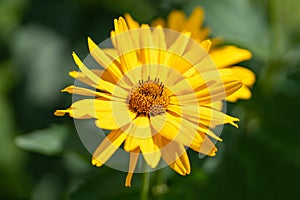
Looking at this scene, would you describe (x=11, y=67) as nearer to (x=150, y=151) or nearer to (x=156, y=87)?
(x=156, y=87)

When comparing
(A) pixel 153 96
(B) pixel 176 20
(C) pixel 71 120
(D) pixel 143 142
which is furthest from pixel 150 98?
(C) pixel 71 120

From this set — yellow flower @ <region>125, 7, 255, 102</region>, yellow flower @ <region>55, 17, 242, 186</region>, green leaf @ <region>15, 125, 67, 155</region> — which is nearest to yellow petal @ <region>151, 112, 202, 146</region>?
yellow flower @ <region>55, 17, 242, 186</region>

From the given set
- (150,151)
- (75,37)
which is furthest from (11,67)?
(150,151)

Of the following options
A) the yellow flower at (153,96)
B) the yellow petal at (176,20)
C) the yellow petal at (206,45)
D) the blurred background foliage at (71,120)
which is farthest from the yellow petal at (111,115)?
the yellow petal at (176,20)

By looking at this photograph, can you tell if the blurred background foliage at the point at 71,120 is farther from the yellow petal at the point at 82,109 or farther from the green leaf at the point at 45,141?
the yellow petal at the point at 82,109

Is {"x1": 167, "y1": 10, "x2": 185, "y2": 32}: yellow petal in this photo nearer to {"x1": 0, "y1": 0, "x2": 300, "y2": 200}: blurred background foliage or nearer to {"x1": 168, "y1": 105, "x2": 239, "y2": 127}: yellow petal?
{"x1": 0, "y1": 0, "x2": 300, "y2": 200}: blurred background foliage

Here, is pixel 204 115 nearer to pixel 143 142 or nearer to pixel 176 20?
Answer: pixel 143 142
